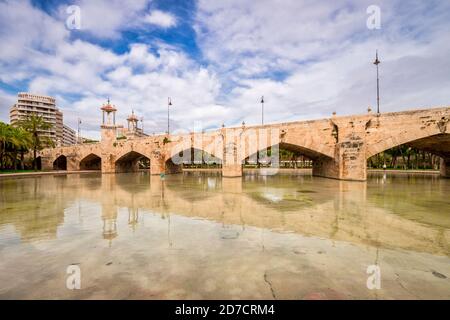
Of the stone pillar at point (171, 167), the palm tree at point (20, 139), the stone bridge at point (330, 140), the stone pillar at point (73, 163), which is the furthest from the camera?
the stone pillar at point (73, 163)

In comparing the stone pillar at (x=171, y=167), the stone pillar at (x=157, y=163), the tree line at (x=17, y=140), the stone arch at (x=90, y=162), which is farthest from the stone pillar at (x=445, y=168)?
the tree line at (x=17, y=140)

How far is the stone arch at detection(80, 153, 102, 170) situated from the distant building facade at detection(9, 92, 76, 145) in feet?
122

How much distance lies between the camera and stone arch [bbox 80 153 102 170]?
1669 inches

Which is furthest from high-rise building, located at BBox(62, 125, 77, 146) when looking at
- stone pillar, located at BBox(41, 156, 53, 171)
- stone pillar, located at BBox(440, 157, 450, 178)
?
stone pillar, located at BBox(440, 157, 450, 178)

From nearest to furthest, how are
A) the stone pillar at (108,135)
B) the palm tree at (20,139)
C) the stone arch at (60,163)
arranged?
the palm tree at (20,139), the stone pillar at (108,135), the stone arch at (60,163)

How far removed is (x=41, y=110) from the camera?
3346 inches

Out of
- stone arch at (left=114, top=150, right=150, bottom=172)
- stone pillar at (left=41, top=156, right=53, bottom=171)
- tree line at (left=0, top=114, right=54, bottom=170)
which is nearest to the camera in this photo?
tree line at (left=0, top=114, right=54, bottom=170)

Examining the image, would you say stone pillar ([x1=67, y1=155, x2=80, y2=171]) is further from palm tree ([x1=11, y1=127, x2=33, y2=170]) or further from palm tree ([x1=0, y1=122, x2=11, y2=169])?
palm tree ([x1=0, y1=122, x2=11, y2=169])

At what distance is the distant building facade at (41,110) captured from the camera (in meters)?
79.6

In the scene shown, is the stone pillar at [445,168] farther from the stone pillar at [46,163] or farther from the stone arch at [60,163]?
the stone pillar at [46,163]

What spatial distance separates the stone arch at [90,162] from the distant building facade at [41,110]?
3731 cm

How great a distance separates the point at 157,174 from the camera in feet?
99.7

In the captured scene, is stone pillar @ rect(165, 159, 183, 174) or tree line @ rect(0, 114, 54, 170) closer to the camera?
stone pillar @ rect(165, 159, 183, 174)

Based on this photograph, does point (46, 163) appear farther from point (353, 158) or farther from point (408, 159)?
point (408, 159)
